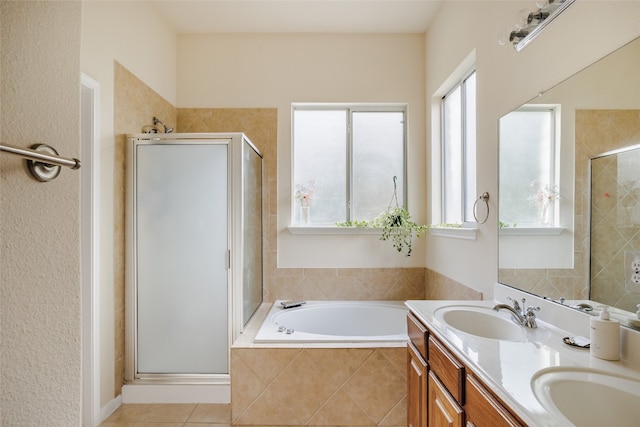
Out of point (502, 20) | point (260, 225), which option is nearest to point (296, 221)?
point (260, 225)

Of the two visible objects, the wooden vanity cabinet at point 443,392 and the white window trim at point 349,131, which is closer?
the wooden vanity cabinet at point 443,392

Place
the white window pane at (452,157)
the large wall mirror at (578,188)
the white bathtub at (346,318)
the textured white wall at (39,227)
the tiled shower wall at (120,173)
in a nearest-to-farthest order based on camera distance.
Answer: the textured white wall at (39,227), the large wall mirror at (578,188), the tiled shower wall at (120,173), the white window pane at (452,157), the white bathtub at (346,318)

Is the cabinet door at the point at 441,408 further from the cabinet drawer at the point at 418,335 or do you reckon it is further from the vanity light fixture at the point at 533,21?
the vanity light fixture at the point at 533,21

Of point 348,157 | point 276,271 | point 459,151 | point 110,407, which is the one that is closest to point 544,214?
point 459,151

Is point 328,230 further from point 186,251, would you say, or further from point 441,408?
point 441,408

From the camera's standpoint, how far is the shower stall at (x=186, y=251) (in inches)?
93.9

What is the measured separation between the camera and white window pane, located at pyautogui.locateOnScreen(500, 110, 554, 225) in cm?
144

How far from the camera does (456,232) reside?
2342 millimetres

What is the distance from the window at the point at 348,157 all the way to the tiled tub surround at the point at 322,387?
4.58ft

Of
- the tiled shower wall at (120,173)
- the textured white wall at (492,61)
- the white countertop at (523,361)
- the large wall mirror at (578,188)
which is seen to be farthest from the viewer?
the tiled shower wall at (120,173)

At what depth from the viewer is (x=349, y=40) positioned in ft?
10.2

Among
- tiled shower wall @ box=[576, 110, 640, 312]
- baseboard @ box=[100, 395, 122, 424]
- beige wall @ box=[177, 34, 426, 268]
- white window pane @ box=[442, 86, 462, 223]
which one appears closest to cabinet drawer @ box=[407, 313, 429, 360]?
tiled shower wall @ box=[576, 110, 640, 312]

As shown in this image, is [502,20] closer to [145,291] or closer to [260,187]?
[260,187]

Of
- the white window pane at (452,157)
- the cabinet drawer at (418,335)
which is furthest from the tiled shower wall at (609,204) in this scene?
the white window pane at (452,157)
